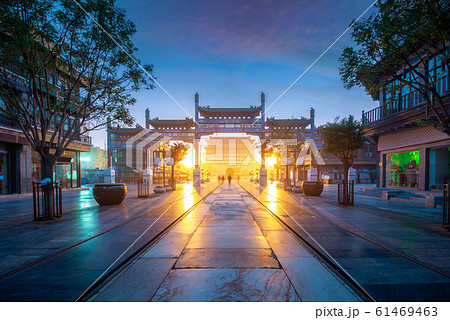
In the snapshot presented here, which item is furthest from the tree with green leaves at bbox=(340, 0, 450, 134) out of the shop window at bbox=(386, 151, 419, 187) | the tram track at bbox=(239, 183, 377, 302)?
the shop window at bbox=(386, 151, 419, 187)

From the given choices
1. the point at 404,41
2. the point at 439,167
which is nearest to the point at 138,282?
the point at 404,41

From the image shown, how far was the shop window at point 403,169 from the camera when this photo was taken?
55.4 ft

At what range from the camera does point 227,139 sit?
8131 centimetres

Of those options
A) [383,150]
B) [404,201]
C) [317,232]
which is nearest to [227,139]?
[383,150]

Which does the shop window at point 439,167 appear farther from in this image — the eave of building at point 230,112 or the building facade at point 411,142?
the eave of building at point 230,112

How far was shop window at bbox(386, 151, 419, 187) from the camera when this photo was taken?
664 inches

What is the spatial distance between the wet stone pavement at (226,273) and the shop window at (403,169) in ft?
53.6

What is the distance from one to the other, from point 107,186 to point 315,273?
10431mm

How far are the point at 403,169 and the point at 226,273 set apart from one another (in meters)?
19.7

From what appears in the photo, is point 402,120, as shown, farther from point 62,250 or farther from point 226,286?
point 62,250

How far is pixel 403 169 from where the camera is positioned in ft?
59.1

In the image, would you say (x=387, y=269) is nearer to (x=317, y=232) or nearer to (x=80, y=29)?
(x=317, y=232)

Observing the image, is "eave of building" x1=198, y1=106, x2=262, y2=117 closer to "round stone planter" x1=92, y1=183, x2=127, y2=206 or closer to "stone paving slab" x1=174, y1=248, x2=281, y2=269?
"round stone planter" x1=92, y1=183, x2=127, y2=206

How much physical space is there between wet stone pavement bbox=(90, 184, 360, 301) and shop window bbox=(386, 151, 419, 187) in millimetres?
16343
